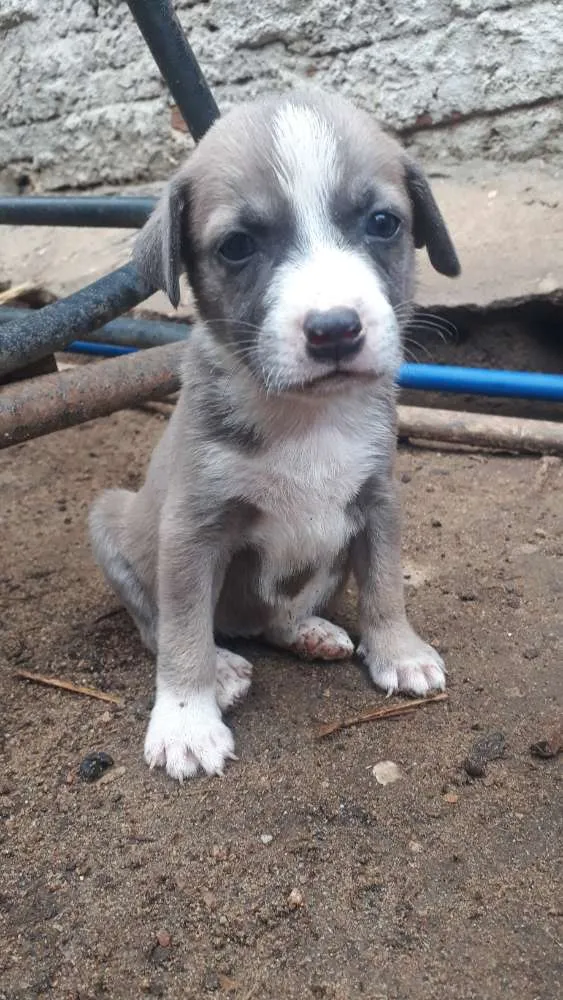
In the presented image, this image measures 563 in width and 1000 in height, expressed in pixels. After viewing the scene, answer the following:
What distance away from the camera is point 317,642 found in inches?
113

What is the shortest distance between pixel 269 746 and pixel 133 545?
83 centimetres

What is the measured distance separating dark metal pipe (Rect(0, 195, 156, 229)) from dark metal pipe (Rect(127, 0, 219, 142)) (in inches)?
15.6

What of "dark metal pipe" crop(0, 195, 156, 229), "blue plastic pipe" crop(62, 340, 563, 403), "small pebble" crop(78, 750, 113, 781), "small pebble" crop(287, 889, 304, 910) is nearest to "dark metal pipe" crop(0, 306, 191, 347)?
"blue plastic pipe" crop(62, 340, 563, 403)

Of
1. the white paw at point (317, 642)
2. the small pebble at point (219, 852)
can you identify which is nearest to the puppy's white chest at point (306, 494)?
the white paw at point (317, 642)

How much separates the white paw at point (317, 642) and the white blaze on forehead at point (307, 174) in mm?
1273

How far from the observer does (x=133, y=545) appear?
2926 mm

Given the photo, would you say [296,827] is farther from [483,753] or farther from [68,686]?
[68,686]

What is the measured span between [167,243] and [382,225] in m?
0.58

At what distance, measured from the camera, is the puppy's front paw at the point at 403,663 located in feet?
8.75

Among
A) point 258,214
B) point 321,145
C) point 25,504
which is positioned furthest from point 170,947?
point 25,504

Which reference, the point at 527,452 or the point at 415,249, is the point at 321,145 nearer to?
the point at 415,249

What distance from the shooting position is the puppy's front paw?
2.67 metres

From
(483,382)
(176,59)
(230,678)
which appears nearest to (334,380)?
(230,678)

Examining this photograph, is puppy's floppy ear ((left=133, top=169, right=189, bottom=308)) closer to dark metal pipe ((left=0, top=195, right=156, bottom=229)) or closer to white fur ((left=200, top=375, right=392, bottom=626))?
white fur ((left=200, top=375, right=392, bottom=626))
